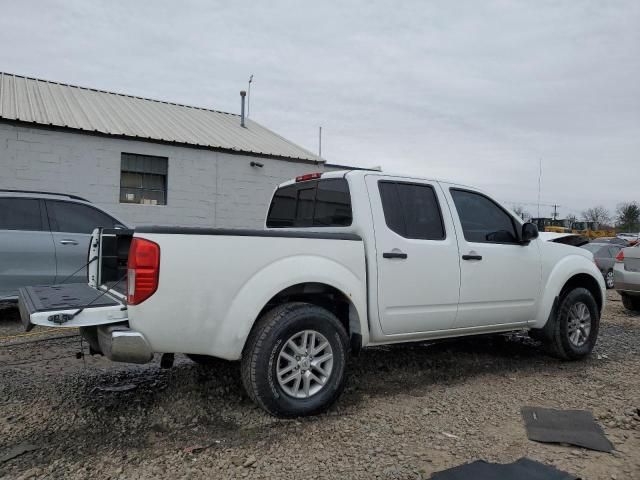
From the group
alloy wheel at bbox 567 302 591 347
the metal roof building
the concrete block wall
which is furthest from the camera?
the metal roof building

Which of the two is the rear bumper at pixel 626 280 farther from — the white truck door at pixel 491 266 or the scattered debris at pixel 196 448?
the scattered debris at pixel 196 448

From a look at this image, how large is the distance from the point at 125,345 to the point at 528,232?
3.91m

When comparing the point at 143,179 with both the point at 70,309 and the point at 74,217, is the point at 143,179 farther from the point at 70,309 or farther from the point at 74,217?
the point at 70,309

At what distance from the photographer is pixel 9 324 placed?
7.09 meters

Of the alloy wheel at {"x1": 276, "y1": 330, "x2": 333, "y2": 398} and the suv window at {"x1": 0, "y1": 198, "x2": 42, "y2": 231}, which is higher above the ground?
the suv window at {"x1": 0, "y1": 198, "x2": 42, "y2": 231}

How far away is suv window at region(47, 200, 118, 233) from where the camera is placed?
281 inches

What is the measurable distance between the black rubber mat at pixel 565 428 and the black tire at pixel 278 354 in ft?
4.65

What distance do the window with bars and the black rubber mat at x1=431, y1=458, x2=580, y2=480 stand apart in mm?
11755

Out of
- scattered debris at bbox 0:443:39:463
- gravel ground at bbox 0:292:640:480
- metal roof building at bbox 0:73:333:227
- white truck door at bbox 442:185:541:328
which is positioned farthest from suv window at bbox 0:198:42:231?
metal roof building at bbox 0:73:333:227

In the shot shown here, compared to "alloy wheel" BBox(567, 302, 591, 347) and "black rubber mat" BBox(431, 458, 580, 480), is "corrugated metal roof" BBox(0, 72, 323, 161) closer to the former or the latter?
"alloy wheel" BBox(567, 302, 591, 347)

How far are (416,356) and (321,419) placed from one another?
2.15 metres

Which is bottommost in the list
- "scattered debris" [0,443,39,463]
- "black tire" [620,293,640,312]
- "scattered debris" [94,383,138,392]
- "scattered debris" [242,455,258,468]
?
"scattered debris" [0,443,39,463]

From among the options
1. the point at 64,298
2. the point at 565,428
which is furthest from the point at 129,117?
the point at 565,428

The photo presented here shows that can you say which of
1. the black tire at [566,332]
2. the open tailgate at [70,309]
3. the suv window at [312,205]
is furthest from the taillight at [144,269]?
the black tire at [566,332]
